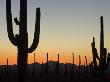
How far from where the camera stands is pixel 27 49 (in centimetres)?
1407

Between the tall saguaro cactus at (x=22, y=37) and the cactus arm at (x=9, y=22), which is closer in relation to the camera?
the tall saguaro cactus at (x=22, y=37)

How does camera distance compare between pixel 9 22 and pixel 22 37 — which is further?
pixel 9 22

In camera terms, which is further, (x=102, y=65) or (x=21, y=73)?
(x=102, y=65)

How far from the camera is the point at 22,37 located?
14.0m

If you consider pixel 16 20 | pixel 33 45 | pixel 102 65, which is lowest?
pixel 102 65

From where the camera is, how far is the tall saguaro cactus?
13797mm

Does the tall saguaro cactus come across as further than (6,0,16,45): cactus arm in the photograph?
No

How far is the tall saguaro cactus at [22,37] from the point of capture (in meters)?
13.8

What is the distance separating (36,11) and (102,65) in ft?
33.5

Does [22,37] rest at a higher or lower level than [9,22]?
lower

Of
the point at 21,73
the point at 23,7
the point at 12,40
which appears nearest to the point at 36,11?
the point at 23,7

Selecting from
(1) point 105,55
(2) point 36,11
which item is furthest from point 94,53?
(2) point 36,11

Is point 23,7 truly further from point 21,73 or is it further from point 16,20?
point 21,73

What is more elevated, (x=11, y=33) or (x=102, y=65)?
(x=11, y=33)
